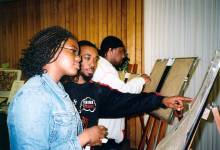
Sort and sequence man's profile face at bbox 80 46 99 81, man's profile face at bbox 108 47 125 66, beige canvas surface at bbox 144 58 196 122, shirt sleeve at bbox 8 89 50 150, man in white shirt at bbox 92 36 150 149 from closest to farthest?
shirt sleeve at bbox 8 89 50 150
man's profile face at bbox 80 46 99 81
beige canvas surface at bbox 144 58 196 122
man in white shirt at bbox 92 36 150 149
man's profile face at bbox 108 47 125 66

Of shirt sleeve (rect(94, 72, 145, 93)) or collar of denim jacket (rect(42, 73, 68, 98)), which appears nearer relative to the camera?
collar of denim jacket (rect(42, 73, 68, 98))

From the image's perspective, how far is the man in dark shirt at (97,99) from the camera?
5.91 ft

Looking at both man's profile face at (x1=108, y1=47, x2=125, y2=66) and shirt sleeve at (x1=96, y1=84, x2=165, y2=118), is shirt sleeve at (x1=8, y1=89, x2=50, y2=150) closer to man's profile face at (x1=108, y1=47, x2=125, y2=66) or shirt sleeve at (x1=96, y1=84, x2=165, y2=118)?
shirt sleeve at (x1=96, y1=84, x2=165, y2=118)

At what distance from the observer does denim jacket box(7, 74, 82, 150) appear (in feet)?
3.42

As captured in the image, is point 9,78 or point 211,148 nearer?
point 211,148

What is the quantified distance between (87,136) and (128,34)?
3491 mm

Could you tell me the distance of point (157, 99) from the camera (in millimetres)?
1881

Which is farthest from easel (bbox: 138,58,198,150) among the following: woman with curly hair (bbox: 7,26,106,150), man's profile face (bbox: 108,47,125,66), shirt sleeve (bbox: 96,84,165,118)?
woman with curly hair (bbox: 7,26,106,150)

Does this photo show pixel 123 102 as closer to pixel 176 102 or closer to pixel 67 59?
pixel 176 102

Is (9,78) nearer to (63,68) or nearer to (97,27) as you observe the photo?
(97,27)

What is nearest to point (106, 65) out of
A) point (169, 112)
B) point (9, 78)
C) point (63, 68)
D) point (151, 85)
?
point (151, 85)

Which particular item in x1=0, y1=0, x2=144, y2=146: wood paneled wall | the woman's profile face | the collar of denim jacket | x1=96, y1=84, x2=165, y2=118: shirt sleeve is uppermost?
x1=0, y1=0, x2=144, y2=146: wood paneled wall

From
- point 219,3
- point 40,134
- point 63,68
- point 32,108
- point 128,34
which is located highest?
point 219,3

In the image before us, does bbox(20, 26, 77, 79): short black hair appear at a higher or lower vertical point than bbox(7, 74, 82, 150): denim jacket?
higher
